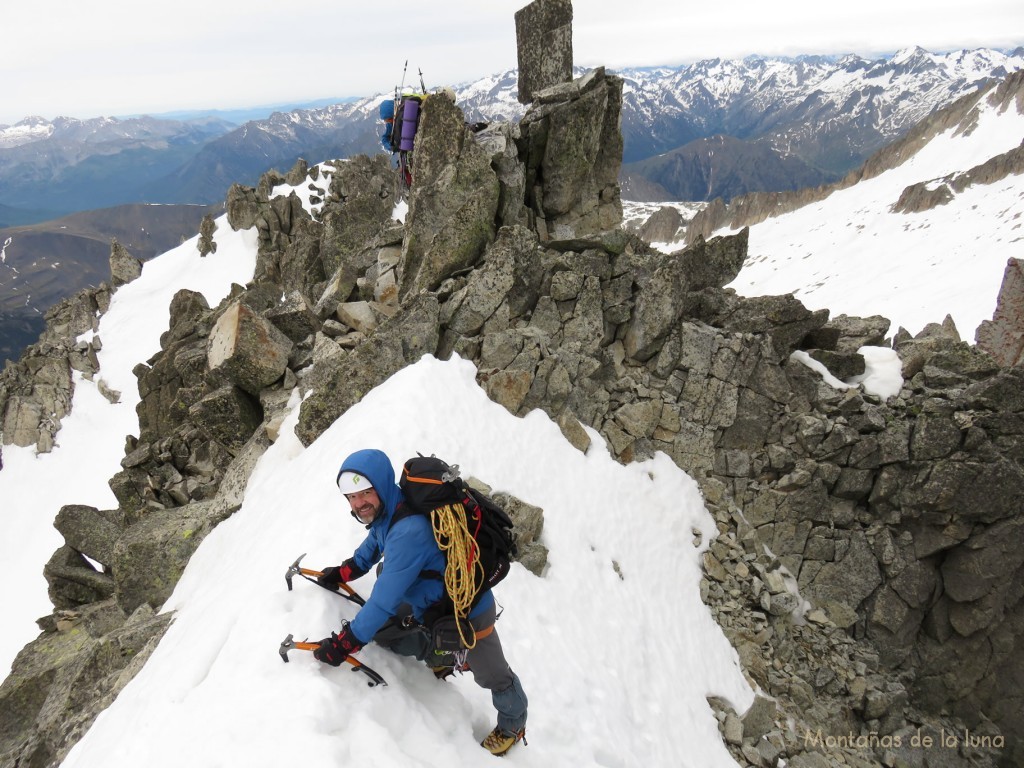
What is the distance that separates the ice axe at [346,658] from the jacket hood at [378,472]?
5.57 feet

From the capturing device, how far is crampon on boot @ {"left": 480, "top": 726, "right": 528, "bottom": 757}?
22.5 feet

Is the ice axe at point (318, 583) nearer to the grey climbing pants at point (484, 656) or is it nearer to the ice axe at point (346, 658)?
the grey climbing pants at point (484, 656)

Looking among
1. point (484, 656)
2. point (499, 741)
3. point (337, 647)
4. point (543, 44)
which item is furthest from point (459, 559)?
point (543, 44)

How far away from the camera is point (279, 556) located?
29.0 ft

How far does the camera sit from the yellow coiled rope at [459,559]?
5.82 metres

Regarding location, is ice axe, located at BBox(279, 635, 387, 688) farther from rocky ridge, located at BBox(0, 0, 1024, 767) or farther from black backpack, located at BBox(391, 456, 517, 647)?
rocky ridge, located at BBox(0, 0, 1024, 767)

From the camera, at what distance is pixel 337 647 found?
19.8 ft

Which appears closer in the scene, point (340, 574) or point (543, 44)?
point (340, 574)

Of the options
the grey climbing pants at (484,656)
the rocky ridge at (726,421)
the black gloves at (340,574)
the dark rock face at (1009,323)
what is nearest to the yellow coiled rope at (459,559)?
the grey climbing pants at (484,656)

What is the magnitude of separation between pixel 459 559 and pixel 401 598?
766 millimetres

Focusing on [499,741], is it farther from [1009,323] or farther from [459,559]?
[1009,323]

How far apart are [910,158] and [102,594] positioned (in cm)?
18422

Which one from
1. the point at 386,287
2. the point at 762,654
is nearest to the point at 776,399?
the point at 762,654

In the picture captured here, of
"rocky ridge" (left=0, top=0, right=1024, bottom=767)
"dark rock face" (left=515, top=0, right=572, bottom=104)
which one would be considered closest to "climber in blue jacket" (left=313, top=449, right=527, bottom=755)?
"rocky ridge" (left=0, top=0, right=1024, bottom=767)
